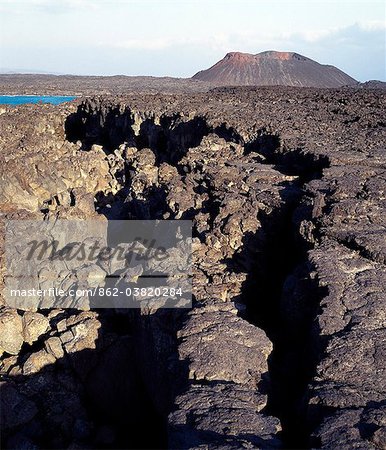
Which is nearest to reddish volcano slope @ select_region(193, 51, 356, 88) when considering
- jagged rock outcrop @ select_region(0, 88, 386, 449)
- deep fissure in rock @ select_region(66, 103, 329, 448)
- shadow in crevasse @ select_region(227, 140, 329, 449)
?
deep fissure in rock @ select_region(66, 103, 329, 448)

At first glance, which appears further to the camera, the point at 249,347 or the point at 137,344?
the point at 137,344

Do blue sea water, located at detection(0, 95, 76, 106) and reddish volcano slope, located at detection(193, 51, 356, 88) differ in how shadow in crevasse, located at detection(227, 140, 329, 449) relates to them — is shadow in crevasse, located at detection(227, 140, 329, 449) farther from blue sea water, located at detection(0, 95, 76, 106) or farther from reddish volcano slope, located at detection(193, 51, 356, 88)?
reddish volcano slope, located at detection(193, 51, 356, 88)

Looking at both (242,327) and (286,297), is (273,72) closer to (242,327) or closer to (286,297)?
(286,297)

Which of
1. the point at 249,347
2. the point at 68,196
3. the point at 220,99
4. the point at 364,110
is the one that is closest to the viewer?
the point at 249,347

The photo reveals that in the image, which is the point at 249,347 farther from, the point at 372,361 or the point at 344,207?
the point at 344,207

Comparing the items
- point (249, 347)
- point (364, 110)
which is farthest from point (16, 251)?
point (364, 110)
